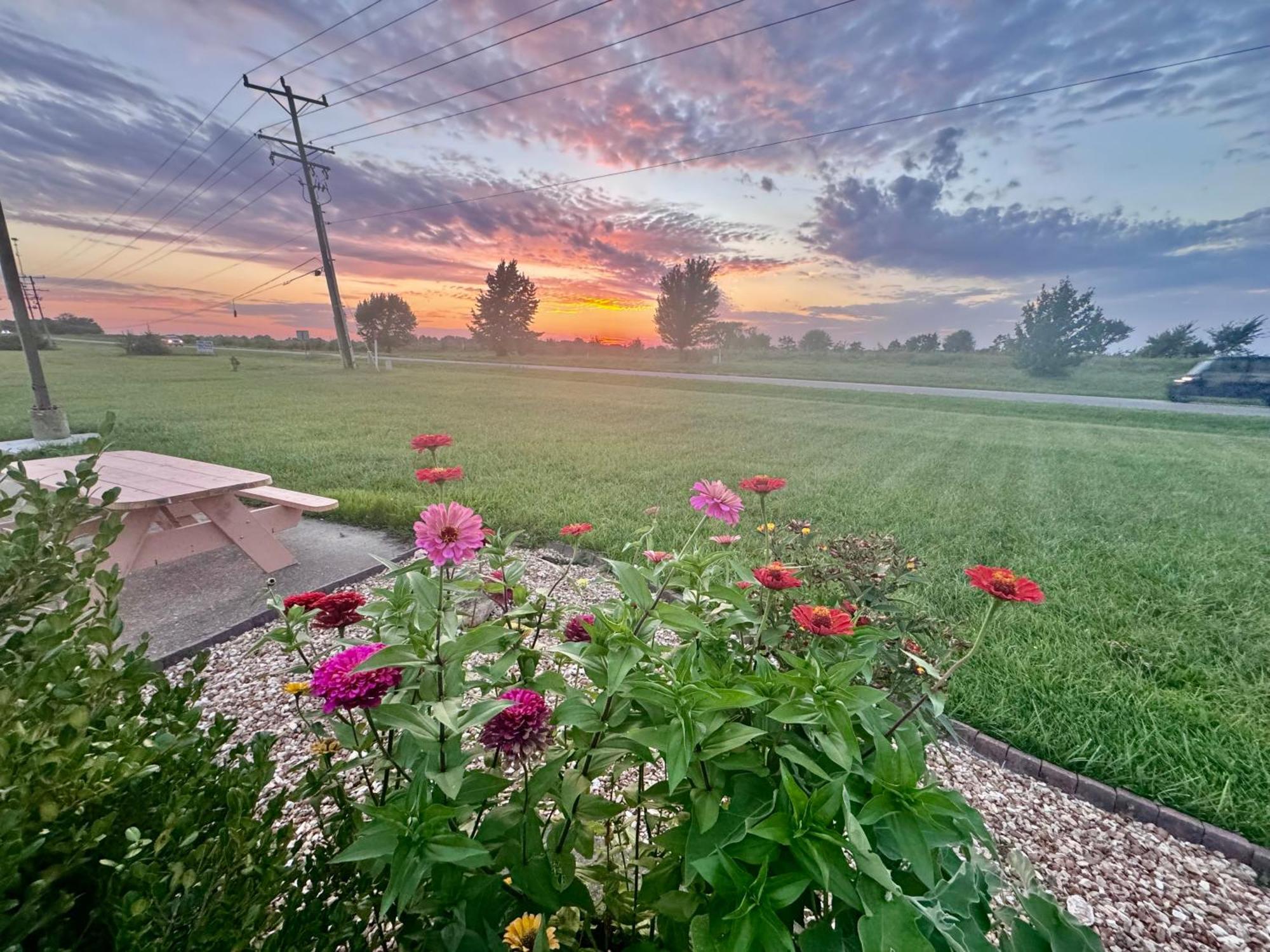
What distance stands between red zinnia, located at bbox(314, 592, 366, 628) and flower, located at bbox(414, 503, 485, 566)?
0.48 ft

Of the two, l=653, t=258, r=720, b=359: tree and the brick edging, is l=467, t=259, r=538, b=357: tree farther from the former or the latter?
the brick edging

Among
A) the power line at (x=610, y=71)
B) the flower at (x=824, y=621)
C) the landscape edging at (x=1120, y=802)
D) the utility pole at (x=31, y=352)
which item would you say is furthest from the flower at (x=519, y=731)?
the power line at (x=610, y=71)

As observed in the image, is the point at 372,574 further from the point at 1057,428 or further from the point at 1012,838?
the point at 1057,428

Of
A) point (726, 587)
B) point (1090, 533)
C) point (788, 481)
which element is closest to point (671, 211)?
point (788, 481)

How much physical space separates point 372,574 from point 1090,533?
3706 mm

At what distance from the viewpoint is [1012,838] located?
3.51 ft

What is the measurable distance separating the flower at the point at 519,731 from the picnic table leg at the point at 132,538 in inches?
82.0

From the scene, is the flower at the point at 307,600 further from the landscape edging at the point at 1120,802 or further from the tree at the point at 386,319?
the tree at the point at 386,319

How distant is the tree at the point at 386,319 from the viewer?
37.5 ft

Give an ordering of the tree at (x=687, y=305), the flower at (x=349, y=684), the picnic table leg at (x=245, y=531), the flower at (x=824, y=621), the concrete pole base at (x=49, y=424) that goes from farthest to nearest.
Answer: the tree at (x=687, y=305) < the concrete pole base at (x=49, y=424) < the picnic table leg at (x=245, y=531) < the flower at (x=824, y=621) < the flower at (x=349, y=684)

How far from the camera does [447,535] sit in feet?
1.94

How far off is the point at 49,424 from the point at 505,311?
7238mm

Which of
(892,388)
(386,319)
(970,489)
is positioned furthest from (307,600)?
(386,319)

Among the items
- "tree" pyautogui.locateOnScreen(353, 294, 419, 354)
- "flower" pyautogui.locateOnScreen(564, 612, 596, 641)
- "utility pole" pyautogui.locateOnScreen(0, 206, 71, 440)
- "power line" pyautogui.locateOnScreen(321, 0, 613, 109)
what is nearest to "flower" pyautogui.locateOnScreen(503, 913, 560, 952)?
"flower" pyautogui.locateOnScreen(564, 612, 596, 641)
